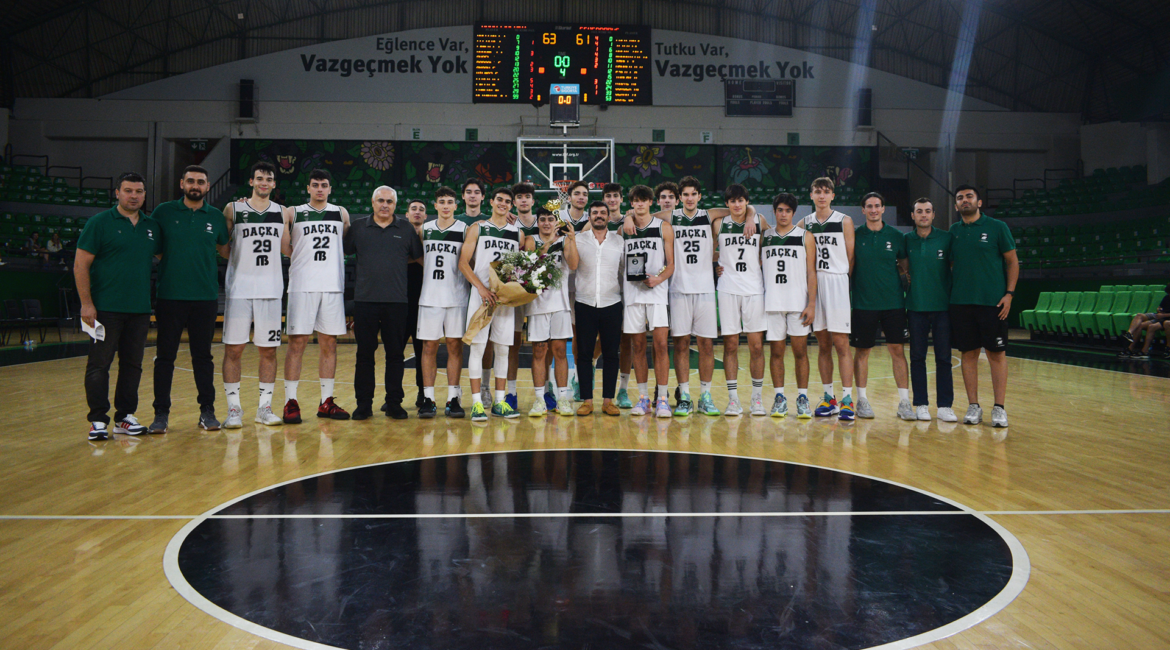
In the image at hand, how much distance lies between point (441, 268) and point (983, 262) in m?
4.37

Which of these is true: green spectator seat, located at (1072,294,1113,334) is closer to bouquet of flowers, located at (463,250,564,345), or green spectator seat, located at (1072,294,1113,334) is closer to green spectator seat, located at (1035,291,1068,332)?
green spectator seat, located at (1035,291,1068,332)

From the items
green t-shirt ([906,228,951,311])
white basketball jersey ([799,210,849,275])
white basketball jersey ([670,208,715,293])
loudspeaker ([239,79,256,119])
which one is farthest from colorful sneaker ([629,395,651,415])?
loudspeaker ([239,79,256,119])

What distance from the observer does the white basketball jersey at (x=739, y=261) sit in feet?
20.5

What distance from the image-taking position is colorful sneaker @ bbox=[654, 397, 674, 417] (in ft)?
20.2

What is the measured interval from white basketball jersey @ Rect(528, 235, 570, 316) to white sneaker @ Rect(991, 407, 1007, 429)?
11.5 feet

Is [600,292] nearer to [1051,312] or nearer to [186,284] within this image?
[186,284]

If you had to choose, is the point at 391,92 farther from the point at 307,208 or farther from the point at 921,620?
the point at 921,620

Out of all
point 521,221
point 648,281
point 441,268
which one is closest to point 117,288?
point 441,268

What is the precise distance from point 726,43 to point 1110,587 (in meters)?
23.2

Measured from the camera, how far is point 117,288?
16.8 ft

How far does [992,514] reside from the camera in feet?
11.3

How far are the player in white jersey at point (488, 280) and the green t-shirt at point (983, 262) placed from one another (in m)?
3.67

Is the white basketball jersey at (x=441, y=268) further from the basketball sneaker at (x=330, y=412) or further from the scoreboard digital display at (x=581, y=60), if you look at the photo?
the scoreboard digital display at (x=581, y=60)

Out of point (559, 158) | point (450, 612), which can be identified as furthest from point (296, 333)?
point (559, 158)
